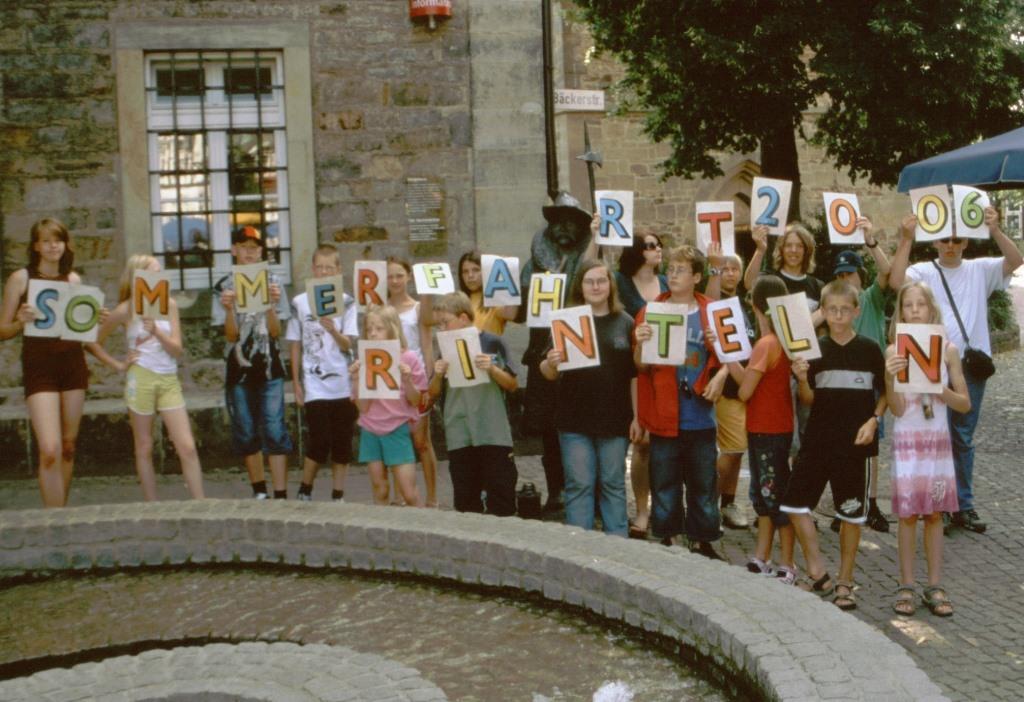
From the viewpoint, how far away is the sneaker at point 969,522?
8148 mm

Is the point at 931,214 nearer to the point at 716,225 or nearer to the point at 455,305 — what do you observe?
the point at 716,225

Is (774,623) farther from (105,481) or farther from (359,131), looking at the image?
(359,131)

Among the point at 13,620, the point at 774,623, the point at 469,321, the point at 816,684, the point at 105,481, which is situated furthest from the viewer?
the point at 105,481

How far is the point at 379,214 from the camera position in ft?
38.3

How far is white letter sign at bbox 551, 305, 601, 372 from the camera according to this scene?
7.11m

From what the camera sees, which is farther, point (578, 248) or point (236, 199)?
point (236, 199)

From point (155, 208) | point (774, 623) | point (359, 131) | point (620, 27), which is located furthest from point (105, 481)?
point (620, 27)

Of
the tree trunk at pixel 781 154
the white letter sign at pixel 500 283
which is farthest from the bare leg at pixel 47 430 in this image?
the tree trunk at pixel 781 154

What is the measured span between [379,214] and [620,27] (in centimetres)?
807

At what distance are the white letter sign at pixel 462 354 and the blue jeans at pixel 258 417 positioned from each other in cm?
168

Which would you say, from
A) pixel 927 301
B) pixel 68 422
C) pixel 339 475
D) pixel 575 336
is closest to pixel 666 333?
pixel 575 336

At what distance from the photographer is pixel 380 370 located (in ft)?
25.5

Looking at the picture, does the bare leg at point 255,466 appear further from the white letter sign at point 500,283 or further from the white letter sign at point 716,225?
the white letter sign at point 716,225

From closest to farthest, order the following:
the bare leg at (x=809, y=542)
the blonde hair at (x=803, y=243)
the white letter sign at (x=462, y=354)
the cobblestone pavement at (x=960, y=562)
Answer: the cobblestone pavement at (x=960, y=562) → the bare leg at (x=809, y=542) → the white letter sign at (x=462, y=354) → the blonde hair at (x=803, y=243)
